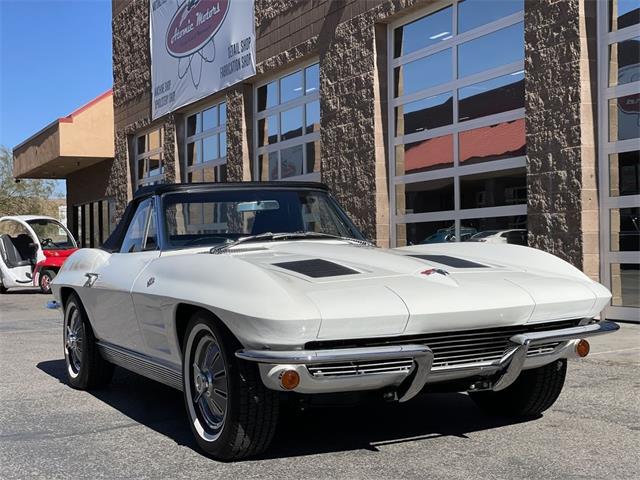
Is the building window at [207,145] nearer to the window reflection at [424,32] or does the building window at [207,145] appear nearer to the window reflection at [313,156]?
the window reflection at [313,156]

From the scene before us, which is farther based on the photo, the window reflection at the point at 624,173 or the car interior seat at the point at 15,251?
the car interior seat at the point at 15,251

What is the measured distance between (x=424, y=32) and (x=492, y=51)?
5.32ft

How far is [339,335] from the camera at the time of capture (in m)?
3.50

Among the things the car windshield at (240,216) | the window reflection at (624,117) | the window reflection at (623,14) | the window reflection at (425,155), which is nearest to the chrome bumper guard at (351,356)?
the car windshield at (240,216)

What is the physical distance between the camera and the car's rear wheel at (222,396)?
3703 millimetres

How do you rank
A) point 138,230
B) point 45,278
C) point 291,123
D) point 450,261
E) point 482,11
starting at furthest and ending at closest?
point 45,278 < point 291,123 < point 482,11 < point 138,230 < point 450,261

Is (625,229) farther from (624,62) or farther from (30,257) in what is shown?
(30,257)

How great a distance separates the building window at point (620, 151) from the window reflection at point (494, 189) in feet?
3.97

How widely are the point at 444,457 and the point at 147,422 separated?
1.86 meters

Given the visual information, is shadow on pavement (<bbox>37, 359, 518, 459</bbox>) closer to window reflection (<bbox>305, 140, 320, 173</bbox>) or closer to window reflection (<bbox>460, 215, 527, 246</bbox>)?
window reflection (<bbox>460, 215, 527, 246</bbox>)

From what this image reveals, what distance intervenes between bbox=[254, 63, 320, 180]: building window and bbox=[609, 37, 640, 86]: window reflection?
6252 mm

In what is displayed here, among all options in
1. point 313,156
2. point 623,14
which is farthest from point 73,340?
point 313,156

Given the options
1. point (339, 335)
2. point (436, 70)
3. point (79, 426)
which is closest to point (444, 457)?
point (339, 335)

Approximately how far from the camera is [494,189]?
34.7ft
